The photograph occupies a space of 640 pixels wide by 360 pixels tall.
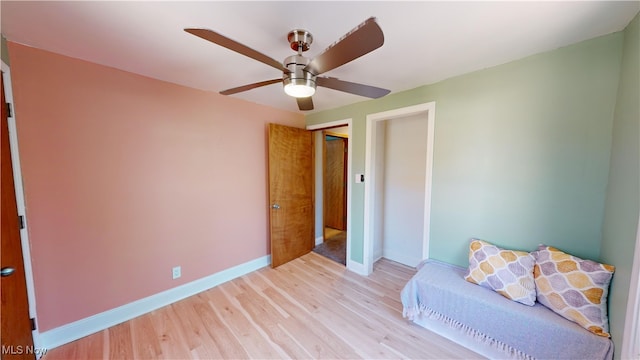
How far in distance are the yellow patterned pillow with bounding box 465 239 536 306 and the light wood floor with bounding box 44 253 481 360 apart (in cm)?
55

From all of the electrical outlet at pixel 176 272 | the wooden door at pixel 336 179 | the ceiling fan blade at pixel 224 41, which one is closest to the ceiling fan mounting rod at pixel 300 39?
the ceiling fan blade at pixel 224 41

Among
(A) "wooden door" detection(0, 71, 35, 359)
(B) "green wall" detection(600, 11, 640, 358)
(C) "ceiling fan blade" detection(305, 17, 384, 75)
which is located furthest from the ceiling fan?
(A) "wooden door" detection(0, 71, 35, 359)

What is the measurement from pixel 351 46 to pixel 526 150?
1.68m

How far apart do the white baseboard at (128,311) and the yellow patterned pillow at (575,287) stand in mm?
2899

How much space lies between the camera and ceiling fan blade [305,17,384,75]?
0.82 meters

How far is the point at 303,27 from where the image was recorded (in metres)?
1.25

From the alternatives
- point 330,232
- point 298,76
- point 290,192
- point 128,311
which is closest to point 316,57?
point 298,76

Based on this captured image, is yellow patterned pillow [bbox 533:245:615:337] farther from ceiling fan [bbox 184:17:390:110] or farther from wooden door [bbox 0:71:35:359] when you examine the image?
wooden door [bbox 0:71:35:359]

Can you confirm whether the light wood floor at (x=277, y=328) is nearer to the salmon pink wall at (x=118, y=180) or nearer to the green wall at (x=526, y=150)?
the salmon pink wall at (x=118, y=180)

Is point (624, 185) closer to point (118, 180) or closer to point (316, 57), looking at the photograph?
point (316, 57)

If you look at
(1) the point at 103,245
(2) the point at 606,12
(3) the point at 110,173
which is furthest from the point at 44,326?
(2) the point at 606,12

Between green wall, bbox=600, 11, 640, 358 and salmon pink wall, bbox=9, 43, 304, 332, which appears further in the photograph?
salmon pink wall, bbox=9, 43, 304, 332

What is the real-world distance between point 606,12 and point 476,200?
134 cm

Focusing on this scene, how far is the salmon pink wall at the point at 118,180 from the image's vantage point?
5.18ft
